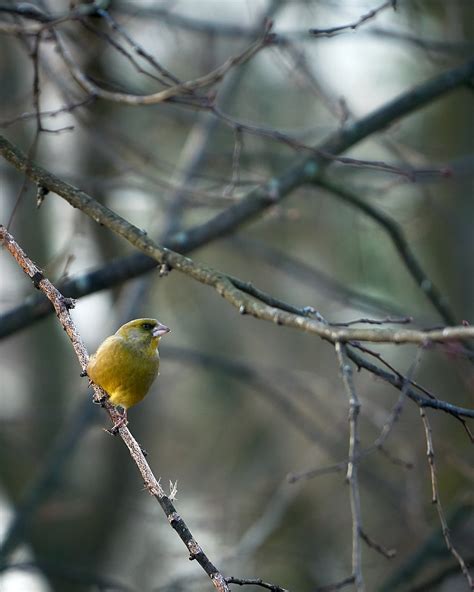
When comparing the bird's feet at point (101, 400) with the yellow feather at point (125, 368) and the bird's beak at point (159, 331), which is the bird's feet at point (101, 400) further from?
the bird's beak at point (159, 331)

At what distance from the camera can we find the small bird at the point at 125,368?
135 inches

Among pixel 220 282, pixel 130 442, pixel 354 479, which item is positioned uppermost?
pixel 220 282

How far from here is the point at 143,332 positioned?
3758mm

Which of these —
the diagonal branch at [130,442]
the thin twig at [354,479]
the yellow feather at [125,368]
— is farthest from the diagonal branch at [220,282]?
the yellow feather at [125,368]

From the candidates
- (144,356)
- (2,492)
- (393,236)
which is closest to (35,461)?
(2,492)

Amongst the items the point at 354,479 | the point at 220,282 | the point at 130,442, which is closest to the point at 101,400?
the point at 130,442

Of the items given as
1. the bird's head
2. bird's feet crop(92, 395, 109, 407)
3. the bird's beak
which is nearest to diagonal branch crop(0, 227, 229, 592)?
bird's feet crop(92, 395, 109, 407)

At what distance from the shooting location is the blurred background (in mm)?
6633

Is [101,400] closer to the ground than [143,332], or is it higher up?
closer to the ground

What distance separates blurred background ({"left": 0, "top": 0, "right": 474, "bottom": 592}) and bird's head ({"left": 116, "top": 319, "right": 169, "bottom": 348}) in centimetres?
99

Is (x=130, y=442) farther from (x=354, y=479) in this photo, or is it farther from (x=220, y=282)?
(x=354, y=479)

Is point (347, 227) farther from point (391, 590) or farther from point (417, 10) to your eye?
point (391, 590)

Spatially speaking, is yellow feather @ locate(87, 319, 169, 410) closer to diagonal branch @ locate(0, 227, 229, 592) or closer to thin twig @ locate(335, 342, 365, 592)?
diagonal branch @ locate(0, 227, 229, 592)

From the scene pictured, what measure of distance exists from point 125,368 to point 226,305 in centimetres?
1270
